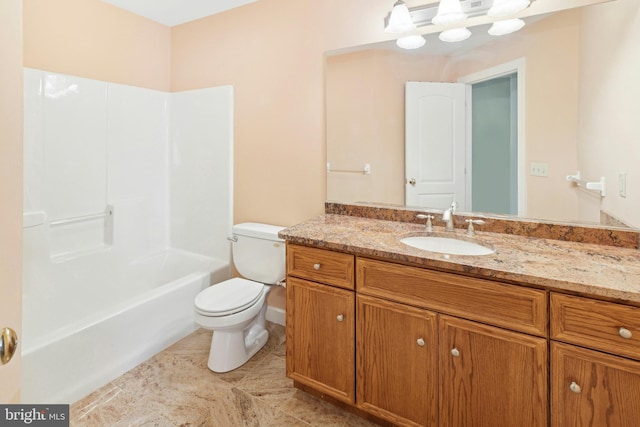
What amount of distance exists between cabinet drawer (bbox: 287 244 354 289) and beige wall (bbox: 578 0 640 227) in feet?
3.79

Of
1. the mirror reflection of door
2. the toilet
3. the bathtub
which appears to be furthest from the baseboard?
the mirror reflection of door

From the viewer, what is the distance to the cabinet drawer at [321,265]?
5.00 ft

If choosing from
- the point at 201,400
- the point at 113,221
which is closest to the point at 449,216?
the point at 201,400

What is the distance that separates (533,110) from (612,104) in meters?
0.29

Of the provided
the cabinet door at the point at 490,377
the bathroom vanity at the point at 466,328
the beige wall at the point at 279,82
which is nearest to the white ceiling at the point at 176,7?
the beige wall at the point at 279,82

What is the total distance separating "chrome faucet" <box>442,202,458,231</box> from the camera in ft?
5.58

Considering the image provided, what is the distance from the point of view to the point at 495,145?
1.73m

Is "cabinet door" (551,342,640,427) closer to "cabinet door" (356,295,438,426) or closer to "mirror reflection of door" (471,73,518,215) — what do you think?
"cabinet door" (356,295,438,426)

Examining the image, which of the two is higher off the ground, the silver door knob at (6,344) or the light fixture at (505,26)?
the light fixture at (505,26)

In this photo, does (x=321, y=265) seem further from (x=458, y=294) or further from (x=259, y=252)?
(x=259, y=252)

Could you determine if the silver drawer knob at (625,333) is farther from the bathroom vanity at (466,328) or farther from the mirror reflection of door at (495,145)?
the mirror reflection of door at (495,145)

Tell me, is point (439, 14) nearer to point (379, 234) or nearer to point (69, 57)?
point (379, 234)

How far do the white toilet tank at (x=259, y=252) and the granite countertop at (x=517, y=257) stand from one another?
0.48m

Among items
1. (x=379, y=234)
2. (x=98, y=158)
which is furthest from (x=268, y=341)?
(x=98, y=158)
